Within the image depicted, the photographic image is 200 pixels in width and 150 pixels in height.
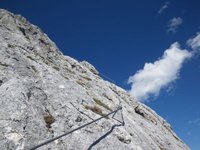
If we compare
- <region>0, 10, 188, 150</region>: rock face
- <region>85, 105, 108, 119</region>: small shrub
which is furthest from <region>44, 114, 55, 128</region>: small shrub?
<region>85, 105, 108, 119</region>: small shrub

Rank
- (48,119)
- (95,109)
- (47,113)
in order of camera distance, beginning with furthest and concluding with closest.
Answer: (95,109) → (47,113) → (48,119)

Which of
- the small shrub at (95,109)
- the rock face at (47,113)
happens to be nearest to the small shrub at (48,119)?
the rock face at (47,113)

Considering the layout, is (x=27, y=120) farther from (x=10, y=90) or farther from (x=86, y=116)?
(x=86, y=116)

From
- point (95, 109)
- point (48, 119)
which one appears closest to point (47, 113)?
point (48, 119)

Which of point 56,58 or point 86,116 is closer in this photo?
point 86,116

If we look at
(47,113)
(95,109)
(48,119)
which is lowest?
(48,119)

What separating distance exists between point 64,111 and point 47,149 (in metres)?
4.82

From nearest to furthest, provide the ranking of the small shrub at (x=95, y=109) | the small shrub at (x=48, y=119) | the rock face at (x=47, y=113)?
1. the rock face at (x=47, y=113)
2. the small shrub at (x=48, y=119)
3. the small shrub at (x=95, y=109)

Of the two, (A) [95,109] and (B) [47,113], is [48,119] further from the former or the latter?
(A) [95,109]

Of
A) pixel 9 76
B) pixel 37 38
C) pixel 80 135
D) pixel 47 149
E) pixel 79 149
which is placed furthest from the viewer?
pixel 37 38

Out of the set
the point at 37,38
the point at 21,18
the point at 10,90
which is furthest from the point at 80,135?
the point at 21,18

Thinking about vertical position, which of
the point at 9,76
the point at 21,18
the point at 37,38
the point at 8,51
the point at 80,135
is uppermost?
the point at 21,18

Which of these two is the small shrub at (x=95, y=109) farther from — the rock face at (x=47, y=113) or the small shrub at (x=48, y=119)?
the small shrub at (x=48, y=119)

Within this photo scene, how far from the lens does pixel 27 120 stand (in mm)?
17641
